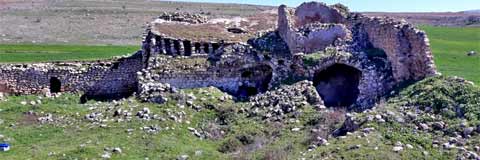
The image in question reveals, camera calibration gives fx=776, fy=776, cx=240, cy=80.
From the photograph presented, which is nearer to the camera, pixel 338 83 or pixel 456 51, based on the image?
pixel 338 83

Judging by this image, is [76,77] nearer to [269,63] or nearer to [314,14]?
[269,63]

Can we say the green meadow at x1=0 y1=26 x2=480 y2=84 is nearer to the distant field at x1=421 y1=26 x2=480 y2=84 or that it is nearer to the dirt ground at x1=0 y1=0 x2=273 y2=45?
the distant field at x1=421 y1=26 x2=480 y2=84

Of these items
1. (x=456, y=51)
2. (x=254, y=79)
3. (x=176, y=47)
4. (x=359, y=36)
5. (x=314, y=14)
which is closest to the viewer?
(x=359, y=36)

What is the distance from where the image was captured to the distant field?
31.3 m

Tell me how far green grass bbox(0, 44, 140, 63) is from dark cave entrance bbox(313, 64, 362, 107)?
1380 cm

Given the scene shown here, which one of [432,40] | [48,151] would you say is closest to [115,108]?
[48,151]

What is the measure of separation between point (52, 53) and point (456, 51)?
843 inches

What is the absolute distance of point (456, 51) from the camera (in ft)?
134

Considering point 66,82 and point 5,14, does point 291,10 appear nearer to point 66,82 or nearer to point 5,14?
point 66,82

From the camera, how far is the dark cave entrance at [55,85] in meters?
30.6

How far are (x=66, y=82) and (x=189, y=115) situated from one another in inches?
337

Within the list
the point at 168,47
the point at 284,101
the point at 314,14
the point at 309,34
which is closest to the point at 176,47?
the point at 168,47

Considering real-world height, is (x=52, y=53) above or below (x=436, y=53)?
below

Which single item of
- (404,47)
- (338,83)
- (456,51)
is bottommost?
(456,51)
